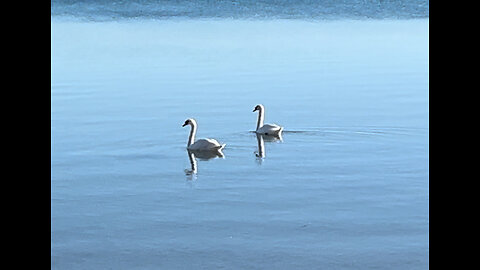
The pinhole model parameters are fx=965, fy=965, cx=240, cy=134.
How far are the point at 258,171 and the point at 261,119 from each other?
238 cm

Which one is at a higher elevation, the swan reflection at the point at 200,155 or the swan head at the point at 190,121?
the swan head at the point at 190,121

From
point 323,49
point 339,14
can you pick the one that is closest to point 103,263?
point 323,49

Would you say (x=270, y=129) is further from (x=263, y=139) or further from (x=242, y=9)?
(x=242, y=9)

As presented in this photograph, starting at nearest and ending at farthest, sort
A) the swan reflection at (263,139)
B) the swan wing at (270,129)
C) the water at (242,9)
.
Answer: the swan reflection at (263,139) < the swan wing at (270,129) < the water at (242,9)

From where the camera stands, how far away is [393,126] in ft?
36.3

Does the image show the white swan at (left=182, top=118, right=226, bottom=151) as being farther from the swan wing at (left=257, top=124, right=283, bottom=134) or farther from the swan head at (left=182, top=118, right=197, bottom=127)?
the swan wing at (left=257, top=124, right=283, bottom=134)

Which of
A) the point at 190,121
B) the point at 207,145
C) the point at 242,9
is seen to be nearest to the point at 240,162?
the point at 207,145

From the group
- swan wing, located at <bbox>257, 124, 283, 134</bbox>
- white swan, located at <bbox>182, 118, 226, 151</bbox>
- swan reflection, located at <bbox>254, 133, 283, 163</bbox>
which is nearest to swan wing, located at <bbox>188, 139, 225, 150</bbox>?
white swan, located at <bbox>182, 118, 226, 151</bbox>

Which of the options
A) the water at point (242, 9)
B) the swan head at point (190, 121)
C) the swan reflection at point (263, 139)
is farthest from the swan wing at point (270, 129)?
the water at point (242, 9)

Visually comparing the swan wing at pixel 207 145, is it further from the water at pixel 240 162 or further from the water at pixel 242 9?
the water at pixel 242 9

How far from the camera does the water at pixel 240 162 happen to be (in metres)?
6.23

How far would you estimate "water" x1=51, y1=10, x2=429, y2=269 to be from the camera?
6.23m
